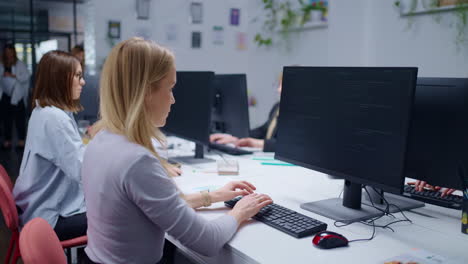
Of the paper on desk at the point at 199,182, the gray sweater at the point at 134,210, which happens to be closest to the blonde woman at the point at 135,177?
the gray sweater at the point at 134,210

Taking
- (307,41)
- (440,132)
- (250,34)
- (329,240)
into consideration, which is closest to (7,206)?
(329,240)

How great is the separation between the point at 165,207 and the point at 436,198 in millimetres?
1022

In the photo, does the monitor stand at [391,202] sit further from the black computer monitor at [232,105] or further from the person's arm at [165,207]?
the black computer monitor at [232,105]

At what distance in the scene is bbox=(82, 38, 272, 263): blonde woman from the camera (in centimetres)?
108

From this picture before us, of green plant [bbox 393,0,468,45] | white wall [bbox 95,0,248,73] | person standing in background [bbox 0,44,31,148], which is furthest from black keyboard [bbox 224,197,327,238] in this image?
person standing in background [bbox 0,44,31,148]

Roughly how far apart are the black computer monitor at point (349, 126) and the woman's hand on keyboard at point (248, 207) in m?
0.18

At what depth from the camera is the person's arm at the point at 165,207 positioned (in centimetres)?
106

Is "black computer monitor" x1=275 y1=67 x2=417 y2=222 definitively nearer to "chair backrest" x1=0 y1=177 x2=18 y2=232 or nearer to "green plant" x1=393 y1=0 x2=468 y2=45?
"chair backrest" x1=0 y1=177 x2=18 y2=232

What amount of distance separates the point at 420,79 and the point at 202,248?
91 centimetres

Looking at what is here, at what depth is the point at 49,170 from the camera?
1927mm

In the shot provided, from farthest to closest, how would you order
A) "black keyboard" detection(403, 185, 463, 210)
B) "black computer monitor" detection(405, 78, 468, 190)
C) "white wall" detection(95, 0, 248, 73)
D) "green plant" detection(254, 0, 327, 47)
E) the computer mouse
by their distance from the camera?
"white wall" detection(95, 0, 248, 73) < "green plant" detection(254, 0, 327, 47) < "black keyboard" detection(403, 185, 463, 210) < "black computer monitor" detection(405, 78, 468, 190) < the computer mouse

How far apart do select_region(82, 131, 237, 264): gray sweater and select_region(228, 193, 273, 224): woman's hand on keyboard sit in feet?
0.30

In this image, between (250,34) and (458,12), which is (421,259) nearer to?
(458,12)

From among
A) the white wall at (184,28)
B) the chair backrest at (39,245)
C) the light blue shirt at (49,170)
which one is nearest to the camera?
the chair backrest at (39,245)
